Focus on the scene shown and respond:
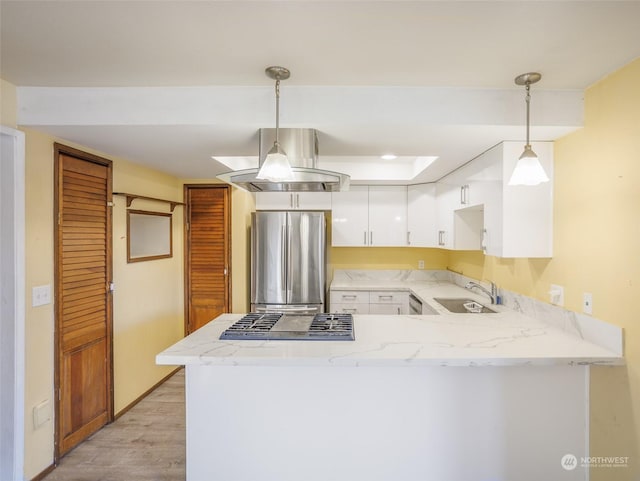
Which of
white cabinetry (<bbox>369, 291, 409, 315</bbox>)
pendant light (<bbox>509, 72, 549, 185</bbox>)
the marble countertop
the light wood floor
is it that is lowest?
the light wood floor

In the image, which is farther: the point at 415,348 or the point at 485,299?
the point at 485,299

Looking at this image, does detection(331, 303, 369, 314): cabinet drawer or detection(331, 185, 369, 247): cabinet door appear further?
detection(331, 185, 369, 247): cabinet door

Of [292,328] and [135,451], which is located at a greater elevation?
[292,328]

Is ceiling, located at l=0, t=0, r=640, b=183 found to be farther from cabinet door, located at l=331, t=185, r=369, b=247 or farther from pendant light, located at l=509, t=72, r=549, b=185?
cabinet door, located at l=331, t=185, r=369, b=247

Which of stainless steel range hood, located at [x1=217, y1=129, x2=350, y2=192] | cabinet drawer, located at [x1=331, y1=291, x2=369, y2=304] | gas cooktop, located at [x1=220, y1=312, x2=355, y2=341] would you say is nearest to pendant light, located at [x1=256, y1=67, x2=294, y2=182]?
stainless steel range hood, located at [x1=217, y1=129, x2=350, y2=192]

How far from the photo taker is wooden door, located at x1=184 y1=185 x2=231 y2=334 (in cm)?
371

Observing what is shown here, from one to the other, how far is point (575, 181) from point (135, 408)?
12.2 ft

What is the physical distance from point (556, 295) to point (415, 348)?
108cm

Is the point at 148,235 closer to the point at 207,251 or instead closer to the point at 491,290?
the point at 207,251

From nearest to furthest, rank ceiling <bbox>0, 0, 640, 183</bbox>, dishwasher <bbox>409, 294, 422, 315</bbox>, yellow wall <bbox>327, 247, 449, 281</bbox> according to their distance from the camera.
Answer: ceiling <bbox>0, 0, 640, 183</bbox> < dishwasher <bbox>409, 294, 422, 315</bbox> < yellow wall <bbox>327, 247, 449, 281</bbox>

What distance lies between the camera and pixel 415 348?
1617 mm

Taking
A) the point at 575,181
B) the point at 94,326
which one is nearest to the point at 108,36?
the point at 94,326

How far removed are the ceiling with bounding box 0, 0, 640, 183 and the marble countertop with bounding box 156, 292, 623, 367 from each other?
1187 mm

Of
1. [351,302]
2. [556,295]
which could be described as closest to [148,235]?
[351,302]
